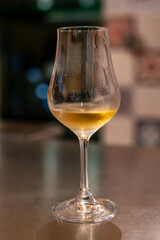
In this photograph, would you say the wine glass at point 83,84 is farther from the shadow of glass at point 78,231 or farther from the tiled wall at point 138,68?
the tiled wall at point 138,68

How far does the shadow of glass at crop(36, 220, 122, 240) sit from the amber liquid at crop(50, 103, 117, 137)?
144 mm

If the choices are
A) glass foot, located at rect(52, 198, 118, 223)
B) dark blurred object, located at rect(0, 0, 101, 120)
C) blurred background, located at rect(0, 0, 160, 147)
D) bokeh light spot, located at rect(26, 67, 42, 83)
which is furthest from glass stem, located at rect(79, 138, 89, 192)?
bokeh light spot, located at rect(26, 67, 42, 83)

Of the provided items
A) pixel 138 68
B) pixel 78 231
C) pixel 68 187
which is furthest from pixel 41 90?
pixel 78 231

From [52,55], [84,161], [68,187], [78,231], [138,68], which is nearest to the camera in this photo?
[78,231]

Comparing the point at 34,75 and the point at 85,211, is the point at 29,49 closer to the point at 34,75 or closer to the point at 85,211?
the point at 34,75

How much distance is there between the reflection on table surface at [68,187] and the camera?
493 mm

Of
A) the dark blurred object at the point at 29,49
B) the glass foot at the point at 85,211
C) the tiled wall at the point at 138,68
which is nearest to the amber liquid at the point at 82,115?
the glass foot at the point at 85,211

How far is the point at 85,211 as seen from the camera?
0.57 metres

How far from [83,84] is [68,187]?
0.24 metres

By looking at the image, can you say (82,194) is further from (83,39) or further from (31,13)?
(31,13)

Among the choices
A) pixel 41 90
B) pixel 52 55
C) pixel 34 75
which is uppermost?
pixel 52 55

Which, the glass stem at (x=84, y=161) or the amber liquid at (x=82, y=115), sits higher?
the amber liquid at (x=82, y=115)

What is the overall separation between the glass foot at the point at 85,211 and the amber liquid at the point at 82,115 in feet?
0.40

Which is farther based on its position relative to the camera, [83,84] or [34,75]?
[34,75]
